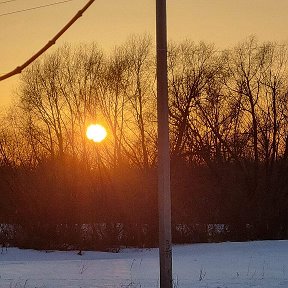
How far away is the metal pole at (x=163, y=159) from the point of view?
10203mm

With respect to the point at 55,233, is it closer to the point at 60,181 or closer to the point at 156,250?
the point at 60,181

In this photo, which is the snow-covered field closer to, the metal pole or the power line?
the metal pole

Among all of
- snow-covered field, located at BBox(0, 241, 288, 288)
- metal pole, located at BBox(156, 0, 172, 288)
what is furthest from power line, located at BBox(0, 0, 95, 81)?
snow-covered field, located at BBox(0, 241, 288, 288)

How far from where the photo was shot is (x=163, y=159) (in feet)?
34.0

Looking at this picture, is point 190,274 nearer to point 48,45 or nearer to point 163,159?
point 163,159

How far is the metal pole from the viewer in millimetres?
10203

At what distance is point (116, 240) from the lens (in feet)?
115

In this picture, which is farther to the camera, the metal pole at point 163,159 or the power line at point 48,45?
the metal pole at point 163,159

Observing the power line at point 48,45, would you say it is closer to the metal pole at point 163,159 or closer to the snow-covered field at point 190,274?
the metal pole at point 163,159

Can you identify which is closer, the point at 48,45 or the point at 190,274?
the point at 48,45

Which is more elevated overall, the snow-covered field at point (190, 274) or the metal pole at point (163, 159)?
the metal pole at point (163, 159)

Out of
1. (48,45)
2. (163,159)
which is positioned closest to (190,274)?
(163,159)

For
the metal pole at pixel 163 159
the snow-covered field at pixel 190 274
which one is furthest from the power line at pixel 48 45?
the snow-covered field at pixel 190 274

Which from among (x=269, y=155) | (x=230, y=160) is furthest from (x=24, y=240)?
(x=269, y=155)
